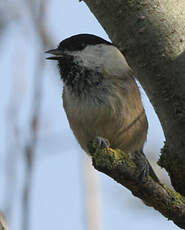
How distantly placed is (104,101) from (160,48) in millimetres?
942

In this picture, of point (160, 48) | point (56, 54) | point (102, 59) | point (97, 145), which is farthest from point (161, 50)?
point (56, 54)

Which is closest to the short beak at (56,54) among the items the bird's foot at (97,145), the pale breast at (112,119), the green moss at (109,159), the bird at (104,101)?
the bird at (104,101)

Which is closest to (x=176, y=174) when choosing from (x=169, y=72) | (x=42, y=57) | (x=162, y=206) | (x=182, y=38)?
(x=162, y=206)

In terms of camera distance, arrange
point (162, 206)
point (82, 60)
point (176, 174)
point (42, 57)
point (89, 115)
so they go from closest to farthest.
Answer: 1. point (162, 206)
2. point (176, 174)
3. point (89, 115)
4. point (42, 57)
5. point (82, 60)

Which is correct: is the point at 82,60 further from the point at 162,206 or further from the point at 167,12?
the point at 162,206

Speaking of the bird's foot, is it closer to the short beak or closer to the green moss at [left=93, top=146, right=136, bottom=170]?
the green moss at [left=93, top=146, right=136, bottom=170]

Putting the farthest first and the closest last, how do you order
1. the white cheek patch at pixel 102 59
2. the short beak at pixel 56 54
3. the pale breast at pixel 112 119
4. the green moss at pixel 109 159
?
the short beak at pixel 56 54 → the white cheek patch at pixel 102 59 → the pale breast at pixel 112 119 → the green moss at pixel 109 159

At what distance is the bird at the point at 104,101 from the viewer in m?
2.93

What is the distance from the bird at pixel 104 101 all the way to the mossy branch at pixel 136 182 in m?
0.92

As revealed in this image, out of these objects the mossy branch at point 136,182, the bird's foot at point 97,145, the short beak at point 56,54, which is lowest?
the mossy branch at point 136,182

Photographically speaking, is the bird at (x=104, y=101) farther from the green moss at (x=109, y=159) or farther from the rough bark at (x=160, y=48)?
the green moss at (x=109, y=159)

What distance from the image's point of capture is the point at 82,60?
335 centimetres

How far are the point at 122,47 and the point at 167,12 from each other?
274mm

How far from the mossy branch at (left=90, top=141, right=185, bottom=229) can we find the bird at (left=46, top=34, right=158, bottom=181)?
0.92m
